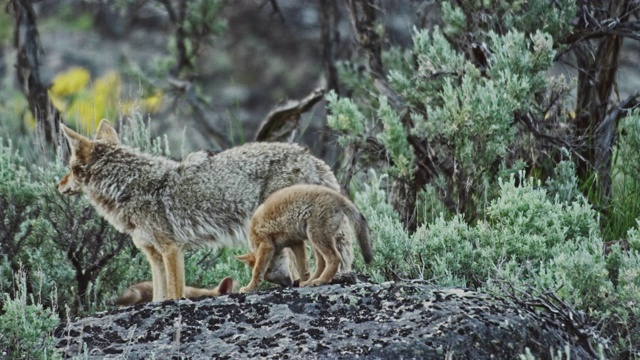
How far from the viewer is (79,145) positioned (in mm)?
8914

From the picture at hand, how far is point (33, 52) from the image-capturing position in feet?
43.0

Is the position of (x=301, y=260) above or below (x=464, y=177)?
below

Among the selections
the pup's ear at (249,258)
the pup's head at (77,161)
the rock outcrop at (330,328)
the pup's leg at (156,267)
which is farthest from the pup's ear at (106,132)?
the rock outcrop at (330,328)

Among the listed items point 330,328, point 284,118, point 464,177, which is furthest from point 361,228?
point 284,118

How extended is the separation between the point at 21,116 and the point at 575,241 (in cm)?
763

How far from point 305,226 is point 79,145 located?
1997 millimetres

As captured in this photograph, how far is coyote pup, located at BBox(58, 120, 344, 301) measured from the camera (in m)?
8.56

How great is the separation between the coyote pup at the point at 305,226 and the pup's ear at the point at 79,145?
1500 mm

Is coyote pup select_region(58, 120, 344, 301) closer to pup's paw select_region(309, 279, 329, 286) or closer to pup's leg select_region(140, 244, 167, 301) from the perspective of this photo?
pup's leg select_region(140, 244, 167, 301)

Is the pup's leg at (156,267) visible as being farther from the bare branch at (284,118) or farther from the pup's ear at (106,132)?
the bare branch at (284,118)

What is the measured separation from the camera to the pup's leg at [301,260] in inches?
324

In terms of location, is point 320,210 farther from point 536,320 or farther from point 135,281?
point 135,281

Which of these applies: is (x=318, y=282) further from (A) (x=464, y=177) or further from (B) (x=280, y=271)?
(A) (x=464, y=177)

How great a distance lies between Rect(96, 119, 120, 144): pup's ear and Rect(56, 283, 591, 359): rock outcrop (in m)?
2.14
